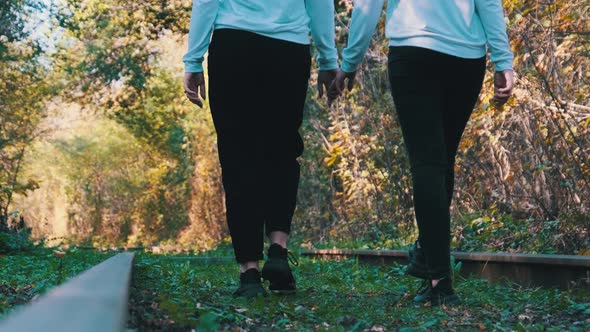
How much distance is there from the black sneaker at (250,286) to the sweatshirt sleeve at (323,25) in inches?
47.8

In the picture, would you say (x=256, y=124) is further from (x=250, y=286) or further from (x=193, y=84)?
(x=250, y=286)

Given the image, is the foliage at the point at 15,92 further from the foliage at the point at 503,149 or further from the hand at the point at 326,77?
the hand at the point at 326,77

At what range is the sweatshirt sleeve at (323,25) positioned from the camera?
462cm

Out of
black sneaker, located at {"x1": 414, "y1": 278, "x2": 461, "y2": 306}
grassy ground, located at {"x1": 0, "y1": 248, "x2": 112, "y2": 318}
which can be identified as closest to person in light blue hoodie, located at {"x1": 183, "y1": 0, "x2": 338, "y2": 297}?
black sneaker, located at {"x1": 414, "y1": 278, "x2": 461, "y2": 306}

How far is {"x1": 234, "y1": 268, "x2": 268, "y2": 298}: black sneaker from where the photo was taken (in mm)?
4164

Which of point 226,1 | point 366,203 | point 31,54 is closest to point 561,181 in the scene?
point 226,1

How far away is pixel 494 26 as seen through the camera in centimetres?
419

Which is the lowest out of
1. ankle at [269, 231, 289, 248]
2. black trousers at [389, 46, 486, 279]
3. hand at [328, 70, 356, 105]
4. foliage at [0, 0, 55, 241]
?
ankle at [269, 231, 289, 248]

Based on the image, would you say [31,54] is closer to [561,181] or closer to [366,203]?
[366,203]

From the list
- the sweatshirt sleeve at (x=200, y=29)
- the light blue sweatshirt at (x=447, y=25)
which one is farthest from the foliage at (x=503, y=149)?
the sweatshirt sleeve at (x=200, y=29)

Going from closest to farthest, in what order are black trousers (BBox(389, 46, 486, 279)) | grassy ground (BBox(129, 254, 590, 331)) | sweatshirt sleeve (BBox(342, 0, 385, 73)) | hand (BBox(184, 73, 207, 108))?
grassy ground (BBox(129, 254, 590, 331)) < black trousers (BBox(389, 46, 486, 279)) < sweatshirt sleeve (BBox(342, 0, 385, 73)) < hand (BBox(184, 73, 207, 108))

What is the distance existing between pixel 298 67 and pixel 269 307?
1294 millimetres

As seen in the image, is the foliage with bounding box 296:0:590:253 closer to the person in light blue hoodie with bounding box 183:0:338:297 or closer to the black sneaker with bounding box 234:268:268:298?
the person in light blue hoodie with bounding box 183:0:338:297

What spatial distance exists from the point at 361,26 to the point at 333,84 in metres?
0.54
